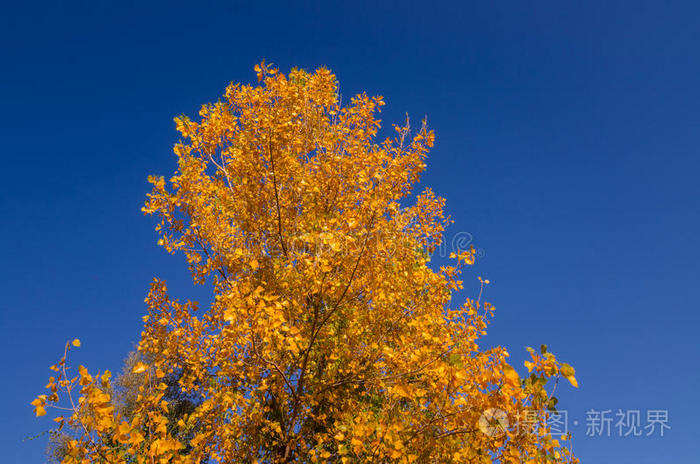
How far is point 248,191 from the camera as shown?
6.49m

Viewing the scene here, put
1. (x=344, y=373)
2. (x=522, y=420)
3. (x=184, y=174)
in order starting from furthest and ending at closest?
(x=184, y=174), (x=344, y=373), (x=522, y=420)

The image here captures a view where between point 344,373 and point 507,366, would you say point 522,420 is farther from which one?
point 344,373

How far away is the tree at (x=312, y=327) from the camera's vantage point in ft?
9.61

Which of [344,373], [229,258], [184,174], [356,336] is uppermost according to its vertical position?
[184,174]

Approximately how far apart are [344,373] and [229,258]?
241cm

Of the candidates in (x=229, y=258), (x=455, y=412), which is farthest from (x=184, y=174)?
(x=455, y=412)

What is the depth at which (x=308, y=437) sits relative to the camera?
5.73 meters

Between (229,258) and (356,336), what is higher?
(229,258)

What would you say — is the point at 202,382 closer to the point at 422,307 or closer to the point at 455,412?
the point at 422,307

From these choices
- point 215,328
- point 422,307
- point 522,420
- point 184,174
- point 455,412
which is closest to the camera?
point 522,420

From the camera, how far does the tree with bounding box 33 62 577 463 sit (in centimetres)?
293

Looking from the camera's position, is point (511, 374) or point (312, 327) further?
point (312, 327)

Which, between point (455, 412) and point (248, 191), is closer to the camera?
point (455, 412)

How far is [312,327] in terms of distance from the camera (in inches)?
177
